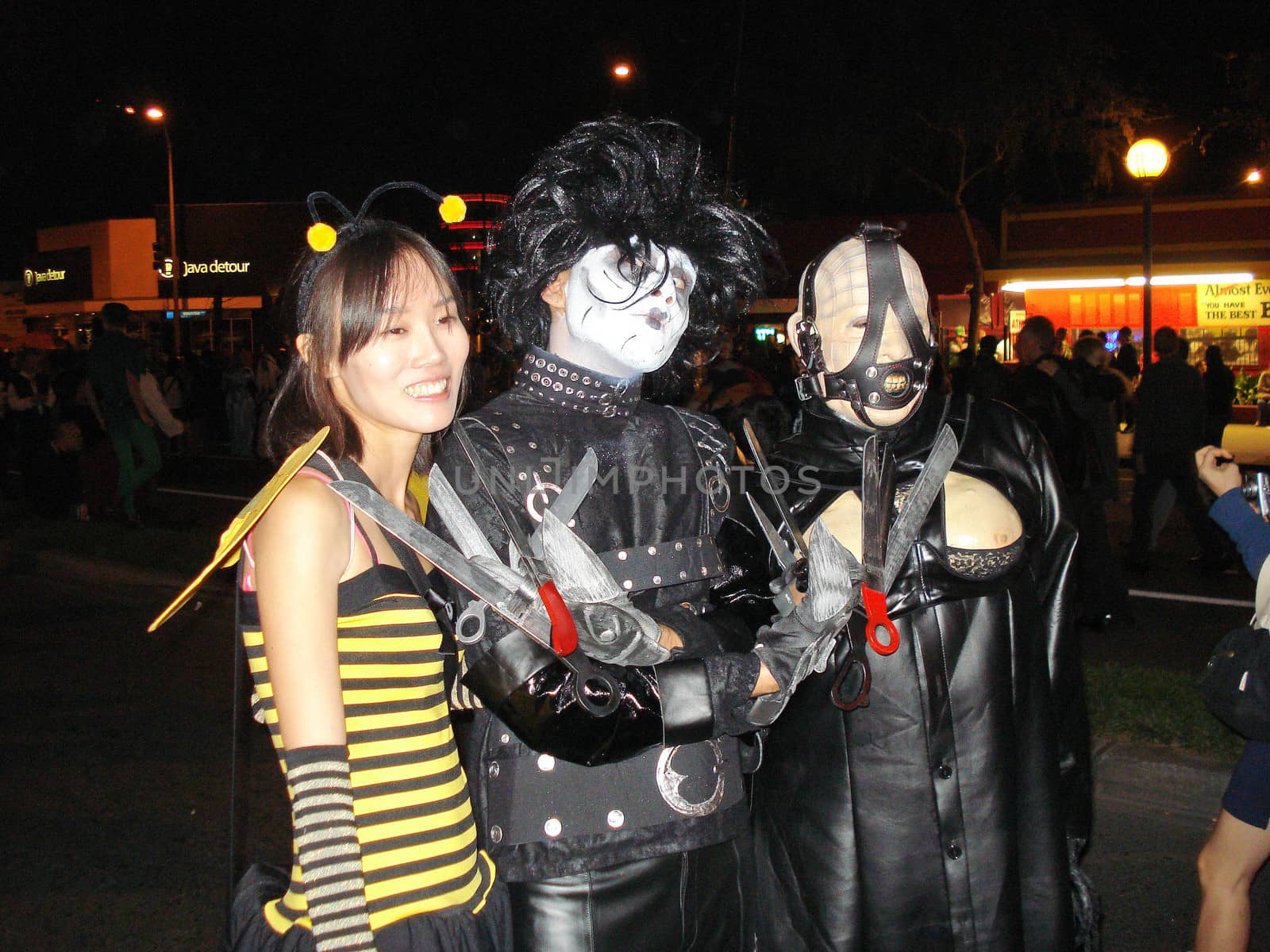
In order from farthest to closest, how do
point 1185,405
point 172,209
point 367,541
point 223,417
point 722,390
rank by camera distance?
point 172,209
point 223,417
point 1185,405
point 722,390
point 367,541

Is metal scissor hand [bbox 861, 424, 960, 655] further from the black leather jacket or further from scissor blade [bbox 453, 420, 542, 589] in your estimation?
scissor blade [bbox 453, 420, 542, 589]

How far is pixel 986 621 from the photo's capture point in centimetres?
215

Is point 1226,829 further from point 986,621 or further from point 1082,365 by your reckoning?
point 1082,365

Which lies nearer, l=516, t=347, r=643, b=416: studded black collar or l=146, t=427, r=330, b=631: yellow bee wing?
l=146, t=427, r=330, b=631: yellow bee wing

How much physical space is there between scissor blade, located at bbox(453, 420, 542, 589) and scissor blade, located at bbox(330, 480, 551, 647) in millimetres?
58

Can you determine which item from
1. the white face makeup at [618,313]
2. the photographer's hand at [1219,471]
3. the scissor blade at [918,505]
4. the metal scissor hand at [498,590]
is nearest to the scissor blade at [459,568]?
the metal scissor hand at [498,590]

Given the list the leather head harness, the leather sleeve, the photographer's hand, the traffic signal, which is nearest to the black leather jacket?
the leather head harness

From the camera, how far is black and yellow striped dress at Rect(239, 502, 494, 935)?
1.69 m

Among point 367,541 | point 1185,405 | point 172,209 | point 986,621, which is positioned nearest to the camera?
point 367,541

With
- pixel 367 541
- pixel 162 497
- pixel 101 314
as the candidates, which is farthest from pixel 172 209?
pixel 367 541

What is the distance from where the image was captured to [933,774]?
6.91 feet

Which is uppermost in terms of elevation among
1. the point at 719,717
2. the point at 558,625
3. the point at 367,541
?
the point at 367,541

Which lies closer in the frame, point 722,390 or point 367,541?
point 367,541

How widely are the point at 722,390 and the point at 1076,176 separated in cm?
2089
